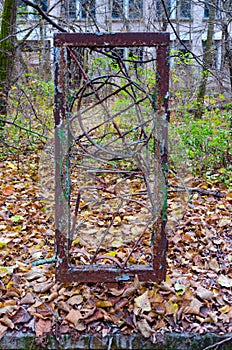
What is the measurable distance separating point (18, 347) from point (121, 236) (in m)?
1.11

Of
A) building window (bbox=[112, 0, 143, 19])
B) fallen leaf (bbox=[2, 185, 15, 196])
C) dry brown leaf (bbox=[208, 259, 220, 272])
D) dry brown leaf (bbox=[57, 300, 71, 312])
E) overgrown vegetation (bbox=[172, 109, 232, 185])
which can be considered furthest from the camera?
building window (bbox=[112, 0, 143, 19])

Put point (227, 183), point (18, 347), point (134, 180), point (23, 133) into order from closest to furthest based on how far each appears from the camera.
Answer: point (18, 347), point (227, 183), point (134, 180), point (23, 133)

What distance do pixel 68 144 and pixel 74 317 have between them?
83 centimetres

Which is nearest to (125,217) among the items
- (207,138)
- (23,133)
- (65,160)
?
(65,160)

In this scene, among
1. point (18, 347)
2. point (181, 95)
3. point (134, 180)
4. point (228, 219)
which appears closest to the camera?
point (18, 347)

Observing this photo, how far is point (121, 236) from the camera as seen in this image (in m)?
2.60

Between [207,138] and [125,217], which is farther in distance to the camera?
[207,138]

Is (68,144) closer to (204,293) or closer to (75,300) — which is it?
(75,300)

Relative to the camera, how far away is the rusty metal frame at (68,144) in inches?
61.9

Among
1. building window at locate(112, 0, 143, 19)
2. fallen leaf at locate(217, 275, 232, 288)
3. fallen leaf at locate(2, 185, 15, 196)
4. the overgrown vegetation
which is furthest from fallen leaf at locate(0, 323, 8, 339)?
building window at locate(112, 0, 143, 19)

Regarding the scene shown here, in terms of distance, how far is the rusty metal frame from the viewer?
1.57 meters

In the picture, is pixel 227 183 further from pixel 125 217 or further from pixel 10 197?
pixel 10 197

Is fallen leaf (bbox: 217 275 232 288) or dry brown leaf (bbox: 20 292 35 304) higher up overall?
dry brown leaf (bbox: 20 292 35 304)

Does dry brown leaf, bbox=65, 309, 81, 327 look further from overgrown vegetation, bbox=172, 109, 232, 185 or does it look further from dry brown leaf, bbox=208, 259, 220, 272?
overgrown vegetation, bbox=172, 109, 232, 185
